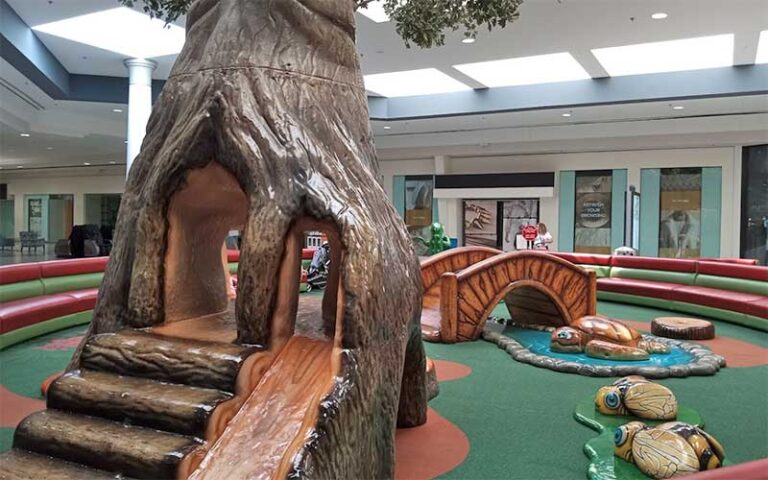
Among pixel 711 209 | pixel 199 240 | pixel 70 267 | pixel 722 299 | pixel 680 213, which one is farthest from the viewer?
pixel 680 213

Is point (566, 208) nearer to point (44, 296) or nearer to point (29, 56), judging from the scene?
point (29, 56)

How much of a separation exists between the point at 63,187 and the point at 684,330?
2436cm

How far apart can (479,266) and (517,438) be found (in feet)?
9.66

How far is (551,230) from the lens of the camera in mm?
16109

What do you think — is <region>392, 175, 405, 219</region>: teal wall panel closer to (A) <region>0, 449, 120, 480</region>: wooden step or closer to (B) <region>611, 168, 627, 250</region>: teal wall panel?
(B) <region>611, 168, 627, 250</region>: teal wall panel

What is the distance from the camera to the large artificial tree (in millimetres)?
2510

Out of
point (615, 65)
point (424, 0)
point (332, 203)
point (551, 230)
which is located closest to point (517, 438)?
point (332, 203)

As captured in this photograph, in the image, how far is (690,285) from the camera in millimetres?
9070

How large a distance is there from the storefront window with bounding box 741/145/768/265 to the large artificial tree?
44.4 feet

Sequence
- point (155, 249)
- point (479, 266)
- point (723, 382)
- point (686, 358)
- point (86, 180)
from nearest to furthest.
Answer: point (155, 249), point (723, 382), point (686, 358), point (479, 266), point (86, 180)

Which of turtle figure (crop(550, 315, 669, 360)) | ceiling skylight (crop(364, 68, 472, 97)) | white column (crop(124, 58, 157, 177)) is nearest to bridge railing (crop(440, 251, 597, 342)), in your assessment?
turtle figure (crop(550, 315, 669, 360))

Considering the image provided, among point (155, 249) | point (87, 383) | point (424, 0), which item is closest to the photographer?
point (87, 383)

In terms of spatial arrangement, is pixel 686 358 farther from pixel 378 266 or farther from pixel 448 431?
pixel 378 266

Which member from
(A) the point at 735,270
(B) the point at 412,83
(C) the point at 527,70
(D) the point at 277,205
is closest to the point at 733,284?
(A) the point at 735,270
